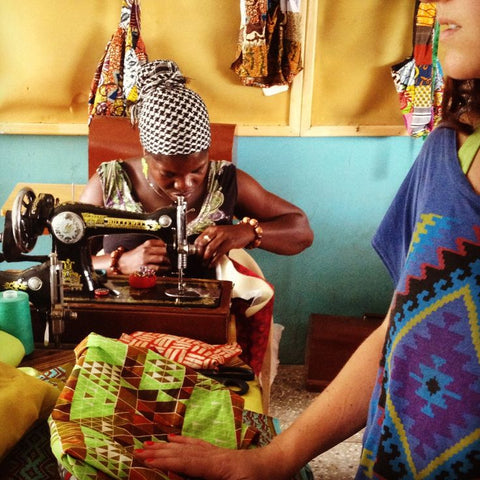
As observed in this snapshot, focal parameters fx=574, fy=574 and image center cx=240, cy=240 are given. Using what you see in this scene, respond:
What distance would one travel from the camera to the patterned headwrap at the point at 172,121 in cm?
216

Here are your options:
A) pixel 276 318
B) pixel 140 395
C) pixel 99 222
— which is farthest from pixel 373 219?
pixel 140 395

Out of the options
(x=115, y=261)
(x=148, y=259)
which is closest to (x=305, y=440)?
(x=148, y=259)

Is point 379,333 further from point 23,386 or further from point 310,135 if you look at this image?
point 310,135

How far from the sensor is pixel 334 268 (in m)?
3.66

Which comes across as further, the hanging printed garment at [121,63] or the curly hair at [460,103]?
the hanging printed garment at [121,63]

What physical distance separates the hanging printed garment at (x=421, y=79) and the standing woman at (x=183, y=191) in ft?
3.50

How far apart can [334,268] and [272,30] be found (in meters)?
1.49

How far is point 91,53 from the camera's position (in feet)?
11.3

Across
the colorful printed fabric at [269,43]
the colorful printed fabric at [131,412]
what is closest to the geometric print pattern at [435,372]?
the colorful printed fabric at [131,412]

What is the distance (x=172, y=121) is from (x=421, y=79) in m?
1.70

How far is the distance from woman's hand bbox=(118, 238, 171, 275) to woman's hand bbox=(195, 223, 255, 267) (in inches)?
5.0

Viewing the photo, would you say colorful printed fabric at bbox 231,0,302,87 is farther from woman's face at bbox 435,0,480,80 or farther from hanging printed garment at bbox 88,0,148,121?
woman's face at bbox 435,0,480,80

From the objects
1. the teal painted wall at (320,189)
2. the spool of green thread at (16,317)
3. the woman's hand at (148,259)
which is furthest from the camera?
the teal painted wall at (320,189)

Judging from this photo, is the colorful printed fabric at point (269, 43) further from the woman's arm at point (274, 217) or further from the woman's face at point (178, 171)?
the woman's face at point (178, 171)
